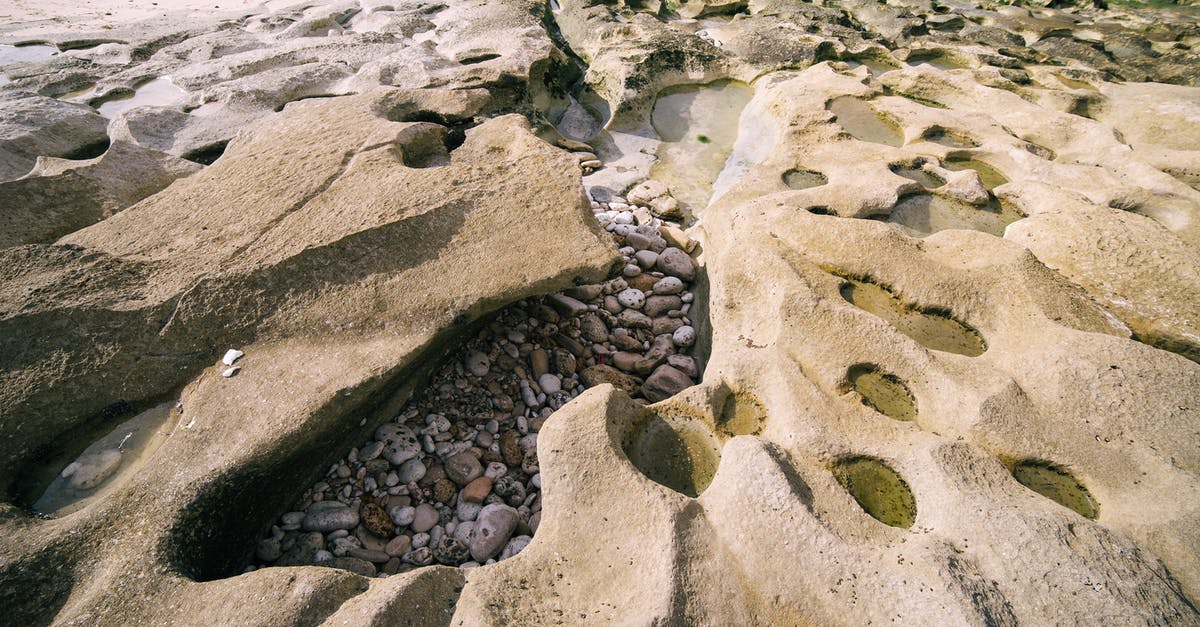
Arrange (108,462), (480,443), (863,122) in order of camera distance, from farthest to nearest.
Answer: (863,122) < (480,443) < (108,462)

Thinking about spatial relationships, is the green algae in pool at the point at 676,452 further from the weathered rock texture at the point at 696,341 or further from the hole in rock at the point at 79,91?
the hole in rock at the point at 79,91

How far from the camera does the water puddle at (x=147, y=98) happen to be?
5562 mm

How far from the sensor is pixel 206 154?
4816 millimetres

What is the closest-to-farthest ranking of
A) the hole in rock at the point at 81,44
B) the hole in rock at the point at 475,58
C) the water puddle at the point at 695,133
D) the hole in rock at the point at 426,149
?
the hole in rock at the point at 426,149 < the water puddle at the point at 695,133 < the hole in rock at the point at 475,58 < the hole in rock at the point at 81,44

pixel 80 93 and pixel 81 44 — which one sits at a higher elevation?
pixel 81 44

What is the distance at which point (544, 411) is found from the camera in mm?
3428

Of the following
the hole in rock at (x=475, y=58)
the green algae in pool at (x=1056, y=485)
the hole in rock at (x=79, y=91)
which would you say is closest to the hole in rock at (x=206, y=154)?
the hole in rock at (x=79, y=91)

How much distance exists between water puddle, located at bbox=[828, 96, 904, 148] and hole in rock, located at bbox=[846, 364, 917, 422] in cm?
300

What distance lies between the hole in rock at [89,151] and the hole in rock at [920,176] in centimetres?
671

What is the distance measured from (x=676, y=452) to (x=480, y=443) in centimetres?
117

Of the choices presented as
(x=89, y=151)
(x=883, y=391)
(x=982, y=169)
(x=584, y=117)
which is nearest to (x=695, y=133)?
(x=584, y=117)

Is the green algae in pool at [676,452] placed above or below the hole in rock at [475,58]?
below

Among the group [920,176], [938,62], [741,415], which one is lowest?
[741,415]

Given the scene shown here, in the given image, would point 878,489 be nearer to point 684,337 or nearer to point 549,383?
point 684,337
